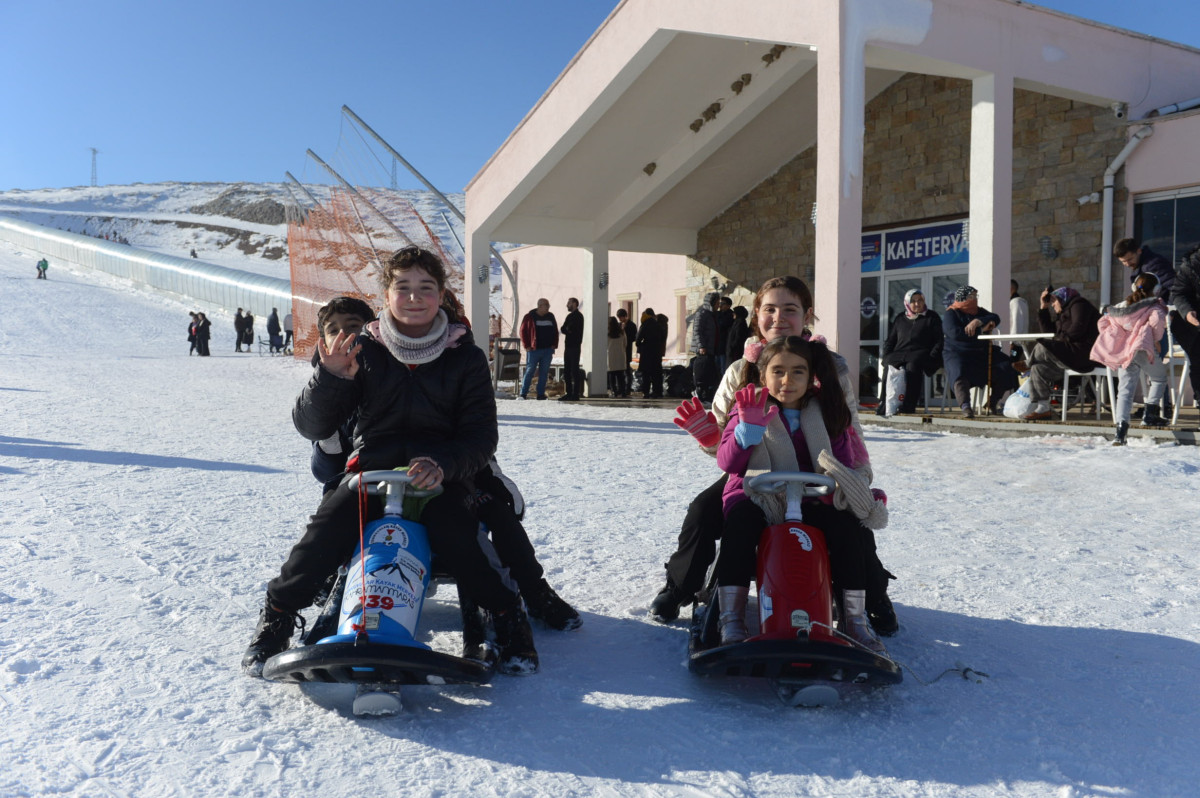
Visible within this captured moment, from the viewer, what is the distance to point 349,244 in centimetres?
1908

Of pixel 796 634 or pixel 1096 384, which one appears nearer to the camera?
pixel 796 634

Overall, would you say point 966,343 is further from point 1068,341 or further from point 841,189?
point 841,189

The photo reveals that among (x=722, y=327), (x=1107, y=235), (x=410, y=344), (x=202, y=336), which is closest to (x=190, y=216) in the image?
(x=202, y=336)

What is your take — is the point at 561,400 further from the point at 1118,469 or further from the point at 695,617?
the point at 695,617

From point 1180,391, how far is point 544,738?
726 cm

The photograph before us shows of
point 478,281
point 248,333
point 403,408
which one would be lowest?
point 403,408

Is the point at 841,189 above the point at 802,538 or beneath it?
above

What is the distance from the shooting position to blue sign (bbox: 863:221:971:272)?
1284 cm

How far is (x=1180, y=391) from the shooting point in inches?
303

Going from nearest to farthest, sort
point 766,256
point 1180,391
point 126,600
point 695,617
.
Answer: point 695,617 → point 126,600 → point 1180,391 → point 766,256

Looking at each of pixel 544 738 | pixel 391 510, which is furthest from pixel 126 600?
pixel 544 738

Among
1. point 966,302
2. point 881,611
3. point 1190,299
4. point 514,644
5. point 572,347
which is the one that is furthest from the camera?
point 572,347

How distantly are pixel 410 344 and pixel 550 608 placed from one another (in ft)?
3.53

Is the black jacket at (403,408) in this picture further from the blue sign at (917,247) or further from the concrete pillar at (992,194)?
the blue sign at (917,247)
